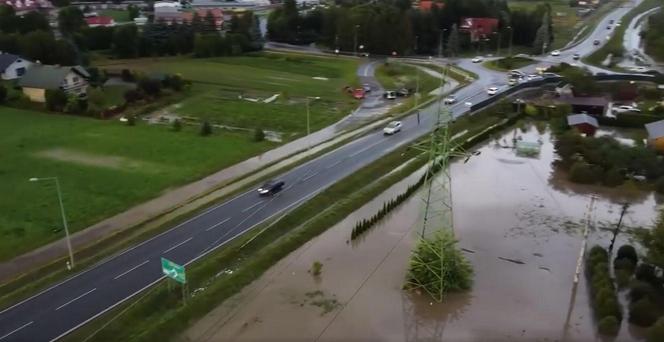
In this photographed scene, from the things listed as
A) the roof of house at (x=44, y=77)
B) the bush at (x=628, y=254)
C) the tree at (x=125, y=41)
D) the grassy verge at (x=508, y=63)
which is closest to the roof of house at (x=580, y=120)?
the bush at (x=628, y=254)

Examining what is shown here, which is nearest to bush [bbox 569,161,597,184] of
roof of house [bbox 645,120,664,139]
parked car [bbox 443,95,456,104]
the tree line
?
roof of house [bbox 645,120,664,139]

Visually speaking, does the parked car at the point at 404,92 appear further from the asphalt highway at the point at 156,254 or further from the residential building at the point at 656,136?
the residential building at the point at 656,136

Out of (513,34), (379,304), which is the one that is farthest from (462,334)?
(513,34)

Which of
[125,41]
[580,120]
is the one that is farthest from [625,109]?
[125,41]

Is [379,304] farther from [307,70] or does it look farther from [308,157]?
[307,70]

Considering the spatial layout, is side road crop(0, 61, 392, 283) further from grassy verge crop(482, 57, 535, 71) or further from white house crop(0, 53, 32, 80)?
white house crop(0, 53, 32, 80)

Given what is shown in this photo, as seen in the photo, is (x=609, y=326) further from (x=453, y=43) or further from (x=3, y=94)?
(x=453, y=43)
